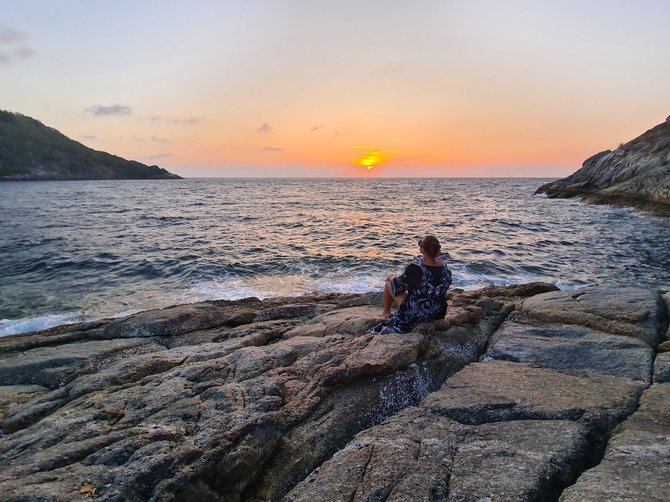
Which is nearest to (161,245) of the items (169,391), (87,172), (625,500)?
(169,391)

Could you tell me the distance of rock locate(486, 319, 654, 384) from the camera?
675 centimetres

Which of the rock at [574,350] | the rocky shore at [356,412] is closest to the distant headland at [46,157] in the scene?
the rocky shore at [356,412]

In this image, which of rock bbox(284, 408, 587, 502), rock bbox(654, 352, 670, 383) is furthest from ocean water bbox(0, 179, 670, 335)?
rock bbox(284, 408, 587, 502)

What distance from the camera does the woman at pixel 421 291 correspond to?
7.86 meters

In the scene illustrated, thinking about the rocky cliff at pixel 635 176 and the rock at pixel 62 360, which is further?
the rocky cliff at pixel 635 176

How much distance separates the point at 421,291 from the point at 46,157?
176m

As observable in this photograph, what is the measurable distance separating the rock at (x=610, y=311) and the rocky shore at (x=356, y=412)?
4cm

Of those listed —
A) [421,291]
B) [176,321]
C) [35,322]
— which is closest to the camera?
[421,291]

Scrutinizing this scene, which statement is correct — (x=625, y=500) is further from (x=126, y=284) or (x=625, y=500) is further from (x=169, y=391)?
(x=126, y=284)

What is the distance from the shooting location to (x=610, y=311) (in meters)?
8.73

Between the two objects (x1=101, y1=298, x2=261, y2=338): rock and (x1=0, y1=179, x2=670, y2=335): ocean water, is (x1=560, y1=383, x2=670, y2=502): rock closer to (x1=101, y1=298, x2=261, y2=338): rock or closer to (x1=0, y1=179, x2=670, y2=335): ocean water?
(x1=101, y1=298, x2=261, y2=338): rock

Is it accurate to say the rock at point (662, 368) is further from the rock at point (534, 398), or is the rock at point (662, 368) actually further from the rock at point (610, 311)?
the rock at point (610, 311)

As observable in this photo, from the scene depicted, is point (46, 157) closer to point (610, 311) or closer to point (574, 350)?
point (610, 311)

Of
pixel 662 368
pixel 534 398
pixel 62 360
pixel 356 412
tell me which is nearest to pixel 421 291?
pixel 534 398
